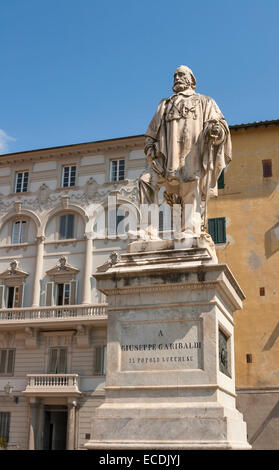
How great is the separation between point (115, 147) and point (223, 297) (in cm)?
2849

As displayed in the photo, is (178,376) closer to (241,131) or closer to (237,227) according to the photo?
(237,227)

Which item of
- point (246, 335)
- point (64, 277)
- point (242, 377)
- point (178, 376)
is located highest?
point (64, 277)

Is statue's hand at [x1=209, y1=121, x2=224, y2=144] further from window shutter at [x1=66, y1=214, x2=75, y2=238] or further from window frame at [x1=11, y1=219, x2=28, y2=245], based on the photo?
window frame at [x1=11, y1=219, x2=28, y2=245]

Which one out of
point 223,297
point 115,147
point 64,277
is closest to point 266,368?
point 64,277

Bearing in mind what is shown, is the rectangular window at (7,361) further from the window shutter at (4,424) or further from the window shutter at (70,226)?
the window shutter at (70,226)

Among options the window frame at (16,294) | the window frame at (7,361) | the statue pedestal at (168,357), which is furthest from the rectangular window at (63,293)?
the statue pedestal at (168,357)

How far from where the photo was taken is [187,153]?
8703 mm

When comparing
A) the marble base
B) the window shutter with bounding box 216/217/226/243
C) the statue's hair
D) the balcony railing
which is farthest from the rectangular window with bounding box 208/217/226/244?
the marble base

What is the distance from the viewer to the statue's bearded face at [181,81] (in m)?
9.27

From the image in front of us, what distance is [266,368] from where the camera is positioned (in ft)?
95.1

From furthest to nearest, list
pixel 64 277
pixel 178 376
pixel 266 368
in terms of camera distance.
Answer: pixel 64 277 → pixel 266 368 → pixel 178 376

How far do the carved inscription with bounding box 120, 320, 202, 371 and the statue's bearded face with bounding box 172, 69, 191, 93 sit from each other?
3.94 metres

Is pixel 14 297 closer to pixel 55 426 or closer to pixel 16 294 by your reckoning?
pixel 16 294

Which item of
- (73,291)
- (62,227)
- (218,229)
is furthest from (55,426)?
(218,229)
